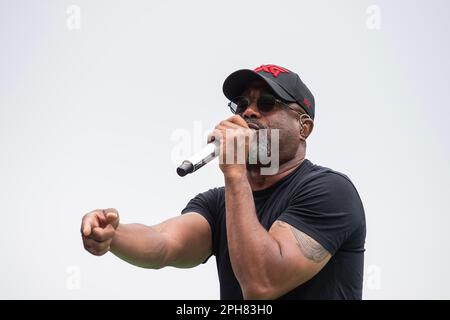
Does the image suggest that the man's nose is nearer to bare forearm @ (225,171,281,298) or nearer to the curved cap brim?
the curved cap brim

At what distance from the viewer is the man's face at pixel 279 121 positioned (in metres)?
3.22

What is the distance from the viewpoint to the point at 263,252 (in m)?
2.59

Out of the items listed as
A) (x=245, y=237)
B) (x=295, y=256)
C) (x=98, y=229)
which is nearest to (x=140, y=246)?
(x=98, y=229)

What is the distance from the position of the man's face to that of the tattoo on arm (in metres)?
Answer: 0.61

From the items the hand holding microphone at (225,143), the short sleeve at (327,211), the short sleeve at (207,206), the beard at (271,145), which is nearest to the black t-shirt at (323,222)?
the short sleeve at (327,211)

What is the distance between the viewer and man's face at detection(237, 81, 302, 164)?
127 inches

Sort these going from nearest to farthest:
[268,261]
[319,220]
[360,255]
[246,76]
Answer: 1. [268,261]
2. [319,220]
3. [360,255]
4. [246,76]

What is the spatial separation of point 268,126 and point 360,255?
79 centimetres

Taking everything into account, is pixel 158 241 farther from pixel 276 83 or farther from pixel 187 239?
pixel 276 83

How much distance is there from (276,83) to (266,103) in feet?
0.39

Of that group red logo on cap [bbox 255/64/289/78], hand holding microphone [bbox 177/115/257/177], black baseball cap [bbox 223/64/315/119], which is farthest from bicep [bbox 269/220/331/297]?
red logo on cap [bbox 255/64/289/78]

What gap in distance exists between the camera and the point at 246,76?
3344 millimetres
